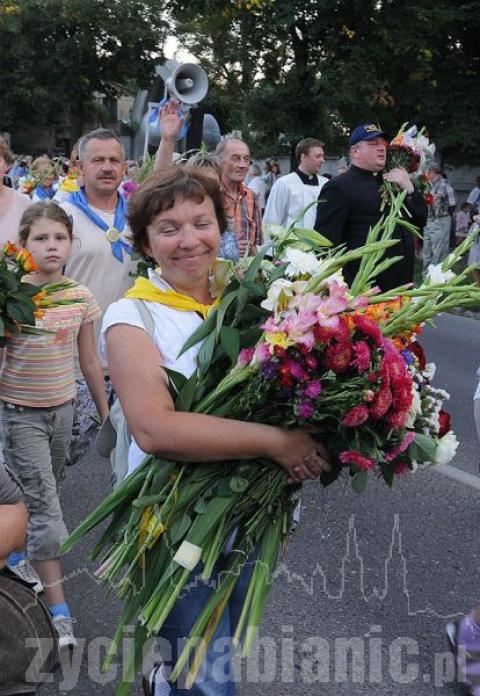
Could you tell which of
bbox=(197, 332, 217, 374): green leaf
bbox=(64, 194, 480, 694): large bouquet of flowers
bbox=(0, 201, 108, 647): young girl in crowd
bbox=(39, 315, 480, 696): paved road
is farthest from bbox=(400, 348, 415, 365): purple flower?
bbox=(0, 201, 108, 647): young girl in crowd

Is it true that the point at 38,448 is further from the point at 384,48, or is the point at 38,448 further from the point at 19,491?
the point at 384,48

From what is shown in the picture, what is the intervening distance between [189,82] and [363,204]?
1415 mm

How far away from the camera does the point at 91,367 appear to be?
3980 millimetres

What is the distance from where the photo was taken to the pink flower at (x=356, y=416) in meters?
2.09

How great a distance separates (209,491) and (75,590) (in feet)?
6.30

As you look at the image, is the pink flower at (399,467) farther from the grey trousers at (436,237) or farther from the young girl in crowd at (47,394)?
the grey trousers at (436,237)

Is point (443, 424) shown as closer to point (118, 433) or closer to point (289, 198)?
point (118, 433)

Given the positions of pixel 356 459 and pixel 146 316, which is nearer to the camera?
pixel 356 459

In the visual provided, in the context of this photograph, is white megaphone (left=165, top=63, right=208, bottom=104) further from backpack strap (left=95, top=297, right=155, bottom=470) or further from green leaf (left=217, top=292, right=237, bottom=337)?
green leaf (left=217, top=292, right=237, bottom=337)

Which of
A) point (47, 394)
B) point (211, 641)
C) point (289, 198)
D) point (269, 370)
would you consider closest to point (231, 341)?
point (269, 370)

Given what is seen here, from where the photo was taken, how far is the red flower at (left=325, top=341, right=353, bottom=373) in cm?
212

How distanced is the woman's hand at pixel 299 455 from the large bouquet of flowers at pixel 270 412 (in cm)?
3

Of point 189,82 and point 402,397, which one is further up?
point 189,82

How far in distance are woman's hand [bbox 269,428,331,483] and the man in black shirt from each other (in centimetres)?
347
